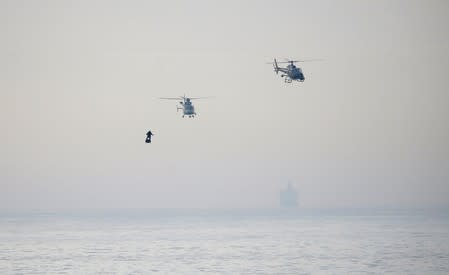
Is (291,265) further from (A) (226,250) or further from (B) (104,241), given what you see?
(B) (104,241)

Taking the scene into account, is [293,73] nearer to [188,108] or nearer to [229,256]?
[188,108]

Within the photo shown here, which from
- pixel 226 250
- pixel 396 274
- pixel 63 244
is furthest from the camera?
pixel 63 244

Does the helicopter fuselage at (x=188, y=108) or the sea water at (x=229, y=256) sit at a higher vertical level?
the helicopter fuselage at (x=188, y=108)

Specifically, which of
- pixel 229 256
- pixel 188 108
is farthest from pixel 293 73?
pixel 229 256

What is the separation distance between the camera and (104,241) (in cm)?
19550

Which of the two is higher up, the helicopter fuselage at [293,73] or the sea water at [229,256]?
the helicopter fuselage at [293,73]

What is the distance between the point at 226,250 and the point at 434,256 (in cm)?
3934

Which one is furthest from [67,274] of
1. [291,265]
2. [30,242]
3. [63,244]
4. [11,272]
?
[30,242]

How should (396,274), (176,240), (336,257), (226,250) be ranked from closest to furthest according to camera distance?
(396,274) < (336,257) < (226,250) < (176,240)

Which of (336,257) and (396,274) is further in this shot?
(336,257)

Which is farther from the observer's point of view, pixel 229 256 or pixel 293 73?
pixel 229 256

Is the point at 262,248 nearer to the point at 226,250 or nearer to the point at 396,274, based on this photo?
the point at 226,250

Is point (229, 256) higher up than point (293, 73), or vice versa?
point (293, 73)

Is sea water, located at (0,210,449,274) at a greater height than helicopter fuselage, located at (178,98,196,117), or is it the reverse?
helicopter fuselage, located at (178,98,196,117)
